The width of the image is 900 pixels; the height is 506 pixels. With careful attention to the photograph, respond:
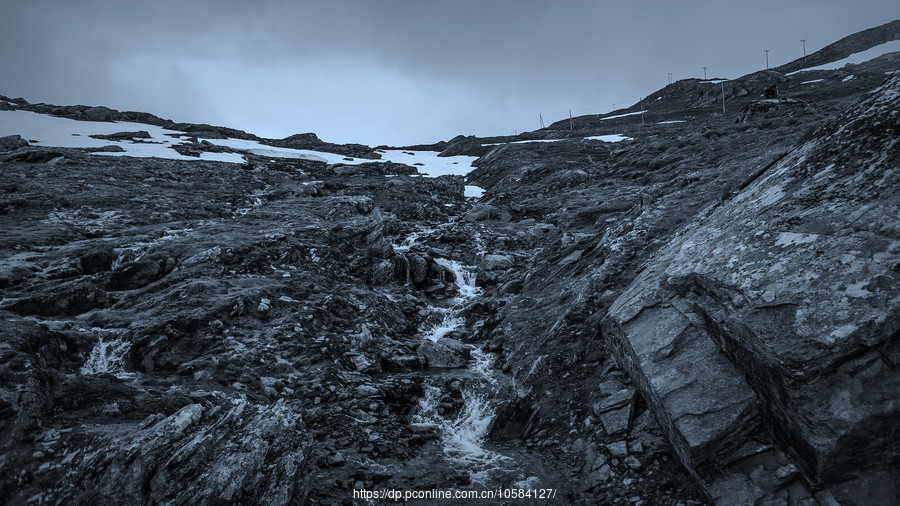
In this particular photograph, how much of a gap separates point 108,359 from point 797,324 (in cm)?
1682

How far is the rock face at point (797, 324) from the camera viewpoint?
5.36m

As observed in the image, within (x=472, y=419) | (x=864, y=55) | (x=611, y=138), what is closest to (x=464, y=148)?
(x=611, y=138)

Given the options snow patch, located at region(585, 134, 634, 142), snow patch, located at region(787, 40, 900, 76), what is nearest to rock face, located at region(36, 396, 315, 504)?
snow patch, located at region(585, 134, 634, 142)

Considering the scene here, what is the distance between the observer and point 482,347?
15648mm

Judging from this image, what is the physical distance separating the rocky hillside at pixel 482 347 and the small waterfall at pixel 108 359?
86 millimetres

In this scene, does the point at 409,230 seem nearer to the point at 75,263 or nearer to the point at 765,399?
the point at 75,263

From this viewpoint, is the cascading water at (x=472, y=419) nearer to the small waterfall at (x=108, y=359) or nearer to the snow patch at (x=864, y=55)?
the small waterfall at (x=108, y=359)

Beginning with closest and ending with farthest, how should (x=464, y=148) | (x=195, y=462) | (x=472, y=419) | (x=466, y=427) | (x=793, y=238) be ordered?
(x=793, y=238) < (x=195, y=462) < (x=466, y=427) < (x=472, y=419) < (x=464, y=148)

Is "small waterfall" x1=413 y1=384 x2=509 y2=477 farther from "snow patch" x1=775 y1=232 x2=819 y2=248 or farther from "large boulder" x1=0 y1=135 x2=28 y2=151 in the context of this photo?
"large boulder" x1=0 y1=135 x2=28 y2=151

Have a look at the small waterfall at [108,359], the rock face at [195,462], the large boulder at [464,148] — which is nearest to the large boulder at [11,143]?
the small waterfall at [108,359]

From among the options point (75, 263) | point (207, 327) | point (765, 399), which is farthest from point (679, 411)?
point (75, 263)

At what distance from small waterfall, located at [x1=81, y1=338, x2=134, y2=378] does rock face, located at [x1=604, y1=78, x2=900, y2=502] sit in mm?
14253

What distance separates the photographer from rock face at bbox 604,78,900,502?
5359mm

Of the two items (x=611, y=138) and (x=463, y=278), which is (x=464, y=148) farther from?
(x=463, y=278)
